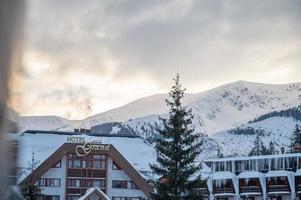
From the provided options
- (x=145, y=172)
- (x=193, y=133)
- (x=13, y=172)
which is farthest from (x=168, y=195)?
(x=145, y=172)

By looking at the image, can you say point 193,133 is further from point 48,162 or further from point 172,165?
point 48,162

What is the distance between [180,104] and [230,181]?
54881mm

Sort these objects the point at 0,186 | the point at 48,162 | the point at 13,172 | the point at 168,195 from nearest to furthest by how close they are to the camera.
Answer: the point at 0,186 → the point at 13,172 → the point at 168,195 → the point at 48,162

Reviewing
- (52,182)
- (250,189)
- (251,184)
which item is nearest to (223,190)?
(250,189)

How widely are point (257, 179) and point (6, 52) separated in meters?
93.5

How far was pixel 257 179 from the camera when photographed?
93688mm

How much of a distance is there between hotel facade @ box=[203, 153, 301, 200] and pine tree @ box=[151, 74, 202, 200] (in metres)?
48.0

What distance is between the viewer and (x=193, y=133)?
4338 centimetres

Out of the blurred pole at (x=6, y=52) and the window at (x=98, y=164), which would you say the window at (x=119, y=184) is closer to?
the window at (x=98, y=164)

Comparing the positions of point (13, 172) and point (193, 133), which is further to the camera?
point (193, 133)

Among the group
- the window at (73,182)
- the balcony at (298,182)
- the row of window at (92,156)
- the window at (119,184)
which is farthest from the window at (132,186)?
the balcony at (298,182)

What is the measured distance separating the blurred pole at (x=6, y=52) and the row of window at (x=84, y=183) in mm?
85076

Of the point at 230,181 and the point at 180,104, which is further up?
the point at 180,104

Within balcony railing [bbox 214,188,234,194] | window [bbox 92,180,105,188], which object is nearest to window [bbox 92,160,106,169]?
window [bbox 92,180,105,188]
